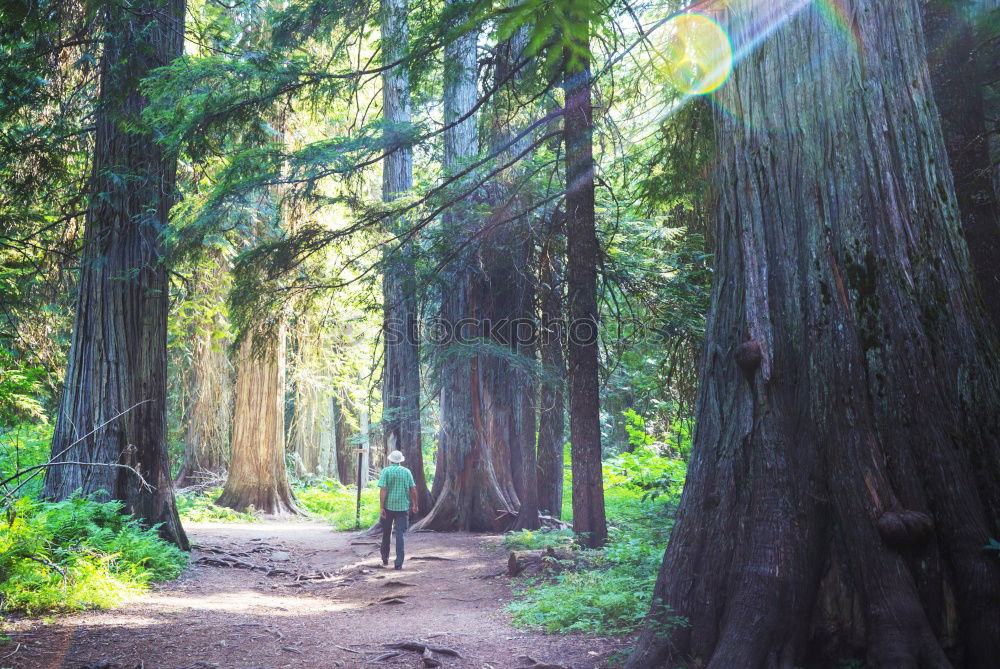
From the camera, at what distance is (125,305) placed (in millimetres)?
9172

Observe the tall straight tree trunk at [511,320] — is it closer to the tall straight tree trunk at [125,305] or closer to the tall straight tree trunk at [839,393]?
the tall straight tree trunk at [125,305]

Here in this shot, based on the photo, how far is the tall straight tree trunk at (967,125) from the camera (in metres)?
6.22

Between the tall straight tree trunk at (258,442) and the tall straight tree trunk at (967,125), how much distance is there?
1361cm

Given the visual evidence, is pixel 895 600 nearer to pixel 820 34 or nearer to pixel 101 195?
pixel 820 34

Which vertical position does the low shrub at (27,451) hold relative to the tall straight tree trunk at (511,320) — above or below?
below

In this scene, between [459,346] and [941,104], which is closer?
[941,104]

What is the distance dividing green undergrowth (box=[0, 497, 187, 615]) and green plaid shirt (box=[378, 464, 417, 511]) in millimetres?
2785

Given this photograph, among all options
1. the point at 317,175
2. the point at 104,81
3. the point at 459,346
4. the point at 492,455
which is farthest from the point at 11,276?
the point at 492,455

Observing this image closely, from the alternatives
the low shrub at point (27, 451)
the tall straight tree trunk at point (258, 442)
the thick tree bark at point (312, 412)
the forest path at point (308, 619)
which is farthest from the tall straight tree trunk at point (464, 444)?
the low shrub at point (27, 451)

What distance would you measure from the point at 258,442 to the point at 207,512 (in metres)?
1.98

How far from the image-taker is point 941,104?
21.6 ft

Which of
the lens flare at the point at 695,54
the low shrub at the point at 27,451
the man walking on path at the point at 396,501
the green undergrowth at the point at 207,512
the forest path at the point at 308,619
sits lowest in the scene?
the forest path at the point at 308,619

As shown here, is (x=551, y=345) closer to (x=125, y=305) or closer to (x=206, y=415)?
(x=125, y=305)

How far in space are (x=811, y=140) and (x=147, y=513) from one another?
346 inches
